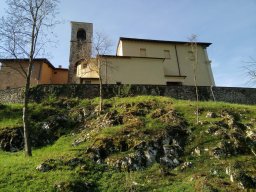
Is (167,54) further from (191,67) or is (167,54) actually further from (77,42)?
(77,42)

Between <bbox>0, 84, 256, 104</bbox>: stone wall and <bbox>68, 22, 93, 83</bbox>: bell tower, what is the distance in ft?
27.8

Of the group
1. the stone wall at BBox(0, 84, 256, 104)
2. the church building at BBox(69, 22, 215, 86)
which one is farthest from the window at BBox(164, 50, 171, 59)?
the stone wall at BBox(0, 84, 256, 104)

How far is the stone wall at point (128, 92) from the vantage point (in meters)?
32.2

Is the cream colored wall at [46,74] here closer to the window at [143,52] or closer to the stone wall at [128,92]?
the stone wall at [128,92]

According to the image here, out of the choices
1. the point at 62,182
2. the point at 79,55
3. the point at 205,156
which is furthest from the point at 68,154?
the point at 79,55

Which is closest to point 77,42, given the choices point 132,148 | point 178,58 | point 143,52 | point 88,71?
point 143,52

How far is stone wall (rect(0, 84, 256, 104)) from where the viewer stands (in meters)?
32.2

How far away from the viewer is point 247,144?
69.1 ft

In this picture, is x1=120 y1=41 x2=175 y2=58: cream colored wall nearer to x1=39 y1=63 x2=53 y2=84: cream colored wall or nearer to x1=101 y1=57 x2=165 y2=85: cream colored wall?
Answer: x1=101 y1=57 x2=165 y2=85: cream colored wall

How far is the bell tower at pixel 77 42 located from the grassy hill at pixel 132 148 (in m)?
14.1

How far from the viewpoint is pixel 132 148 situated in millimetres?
20422

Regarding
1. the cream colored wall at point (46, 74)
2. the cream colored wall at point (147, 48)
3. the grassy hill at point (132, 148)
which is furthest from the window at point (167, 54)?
the cream colored wall at point (46, 74)

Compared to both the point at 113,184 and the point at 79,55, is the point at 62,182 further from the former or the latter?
the point at 79,55

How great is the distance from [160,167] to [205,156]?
292 centimetres
